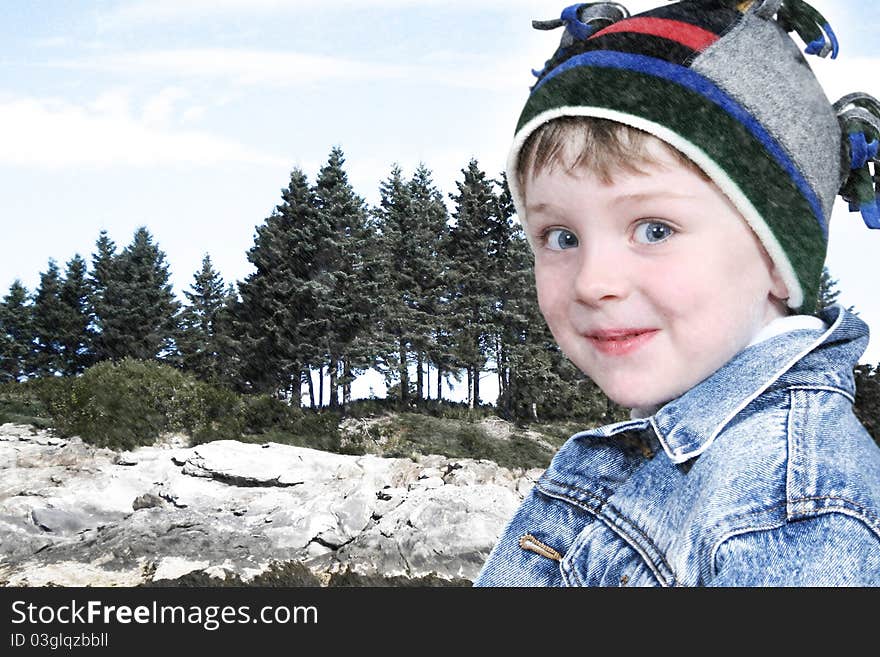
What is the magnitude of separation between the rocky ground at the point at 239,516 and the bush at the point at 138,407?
3.28 feet

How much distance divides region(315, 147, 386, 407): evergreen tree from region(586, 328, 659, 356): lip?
75.6 feet

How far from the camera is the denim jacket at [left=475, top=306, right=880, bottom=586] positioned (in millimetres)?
1631

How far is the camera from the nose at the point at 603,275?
6.06 feet

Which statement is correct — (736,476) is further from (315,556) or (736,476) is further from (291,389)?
(291,389)

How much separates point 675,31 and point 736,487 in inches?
42.3

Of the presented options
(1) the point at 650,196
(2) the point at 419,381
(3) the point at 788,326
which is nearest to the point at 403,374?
(2) the point at 419,381

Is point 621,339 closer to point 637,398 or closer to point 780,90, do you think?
point 637,398

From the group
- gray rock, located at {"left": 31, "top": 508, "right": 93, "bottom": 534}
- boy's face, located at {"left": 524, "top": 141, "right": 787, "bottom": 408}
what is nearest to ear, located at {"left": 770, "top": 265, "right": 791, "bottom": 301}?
boy's face, located at {"left": 524, "top": 141, "right": 787, "bottom": 408}

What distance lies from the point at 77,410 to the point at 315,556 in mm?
8470

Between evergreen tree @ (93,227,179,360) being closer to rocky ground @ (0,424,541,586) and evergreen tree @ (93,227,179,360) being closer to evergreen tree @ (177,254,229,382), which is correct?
evergreen tree @ (177,254,229,382)

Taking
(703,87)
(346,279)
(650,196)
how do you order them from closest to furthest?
(650,196), (703,87), (346,279)

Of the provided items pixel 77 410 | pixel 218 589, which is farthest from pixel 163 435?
pixel 218 589

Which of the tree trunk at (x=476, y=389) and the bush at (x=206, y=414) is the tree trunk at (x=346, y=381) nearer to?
the tree trunk at (x=476, y=389)

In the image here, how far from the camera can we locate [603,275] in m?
1.85
